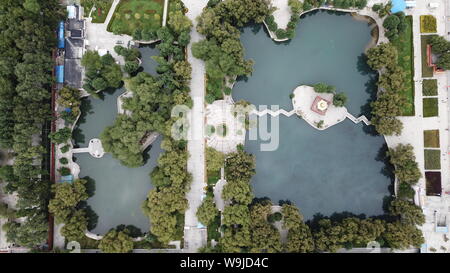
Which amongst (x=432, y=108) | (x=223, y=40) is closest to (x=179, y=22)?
(x=223, y=40)

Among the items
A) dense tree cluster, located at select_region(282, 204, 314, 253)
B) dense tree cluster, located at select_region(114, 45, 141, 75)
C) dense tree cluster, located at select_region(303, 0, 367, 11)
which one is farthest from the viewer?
dense tree cluster, located at select_region(303, 0, 367, 11)

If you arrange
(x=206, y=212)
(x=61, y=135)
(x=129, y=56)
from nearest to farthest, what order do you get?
1. (x=206, y=212)
2. (x=61, y=135)
3. (x=129, y=56)

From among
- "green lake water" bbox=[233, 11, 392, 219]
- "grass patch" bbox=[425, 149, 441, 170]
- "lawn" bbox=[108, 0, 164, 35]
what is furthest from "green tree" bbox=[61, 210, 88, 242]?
"grass patch" bbox=[425, 149, 441, 170]

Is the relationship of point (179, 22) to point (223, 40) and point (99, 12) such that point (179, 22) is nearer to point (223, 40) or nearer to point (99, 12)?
point (223, 40)

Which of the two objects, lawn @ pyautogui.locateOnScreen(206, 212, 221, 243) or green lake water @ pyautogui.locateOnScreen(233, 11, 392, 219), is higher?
green lake water @ pyautogui.locateOnScreen(233, 11, 392, 219)

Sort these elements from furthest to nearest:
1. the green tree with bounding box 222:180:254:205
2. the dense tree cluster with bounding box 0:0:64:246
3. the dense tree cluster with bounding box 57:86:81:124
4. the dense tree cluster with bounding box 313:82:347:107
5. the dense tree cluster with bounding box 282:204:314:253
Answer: the dense tree cluster with bounding box 313:82:347:107, the dense tree cluster with bounding box 57:86:81:124, the green tree with bounding box 222:180:254:205, the dense tree cluster with bounding box 282:204:314:253, the dense tree cluster with bounding box 0:0:64:246

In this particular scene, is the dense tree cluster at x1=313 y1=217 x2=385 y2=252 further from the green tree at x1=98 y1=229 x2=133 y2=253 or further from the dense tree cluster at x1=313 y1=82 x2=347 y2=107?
the green tree at x1=98 y1=229 x2=133 y2=253

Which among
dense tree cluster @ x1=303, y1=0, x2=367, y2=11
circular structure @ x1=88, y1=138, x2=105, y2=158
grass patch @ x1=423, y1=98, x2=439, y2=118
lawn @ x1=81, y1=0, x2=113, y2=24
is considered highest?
dense tree cluster @ x1=303, y1=0, x2=367, y2=11
